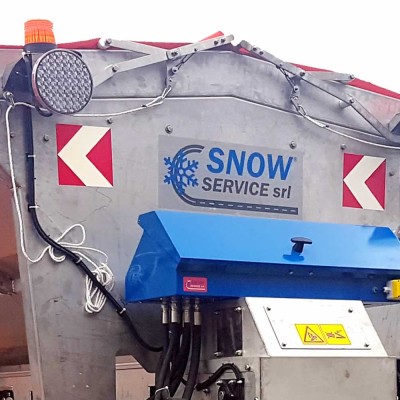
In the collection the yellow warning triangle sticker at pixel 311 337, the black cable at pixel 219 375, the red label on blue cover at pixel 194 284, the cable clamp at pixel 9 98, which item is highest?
the cable clamp at pixel 9 98

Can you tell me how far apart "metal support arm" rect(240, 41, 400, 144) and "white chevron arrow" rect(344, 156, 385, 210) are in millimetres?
111

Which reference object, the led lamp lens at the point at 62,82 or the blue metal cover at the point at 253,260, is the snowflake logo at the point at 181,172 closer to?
the blue metal cover at the point at 253,260

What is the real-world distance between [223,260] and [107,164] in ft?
2.02

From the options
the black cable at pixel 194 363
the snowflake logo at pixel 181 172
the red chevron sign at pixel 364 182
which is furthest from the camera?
the red chevron sign at pixel 364 182

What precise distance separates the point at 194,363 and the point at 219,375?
0.10 meters

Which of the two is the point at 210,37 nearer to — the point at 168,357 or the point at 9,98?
the point at 9,98

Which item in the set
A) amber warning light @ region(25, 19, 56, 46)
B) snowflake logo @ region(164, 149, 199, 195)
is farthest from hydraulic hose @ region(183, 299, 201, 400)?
amber warning light @ region(25, 19, 56, 46)

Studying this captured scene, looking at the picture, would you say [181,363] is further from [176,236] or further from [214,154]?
[214,154]

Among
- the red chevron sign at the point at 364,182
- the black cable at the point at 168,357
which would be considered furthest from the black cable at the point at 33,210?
the red chevron sign at the point at 364,182

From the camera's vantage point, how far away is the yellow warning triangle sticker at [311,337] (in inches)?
109

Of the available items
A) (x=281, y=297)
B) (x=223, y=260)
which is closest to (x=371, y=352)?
(x=281, y=297)

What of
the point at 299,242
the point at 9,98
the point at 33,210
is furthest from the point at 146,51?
the point at 299,242

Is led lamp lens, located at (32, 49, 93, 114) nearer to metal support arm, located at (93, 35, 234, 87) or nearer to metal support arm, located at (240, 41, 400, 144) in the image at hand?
metal support arm, located at (93, 35, 234, 87)

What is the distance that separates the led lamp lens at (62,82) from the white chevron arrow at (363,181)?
1.16 m
